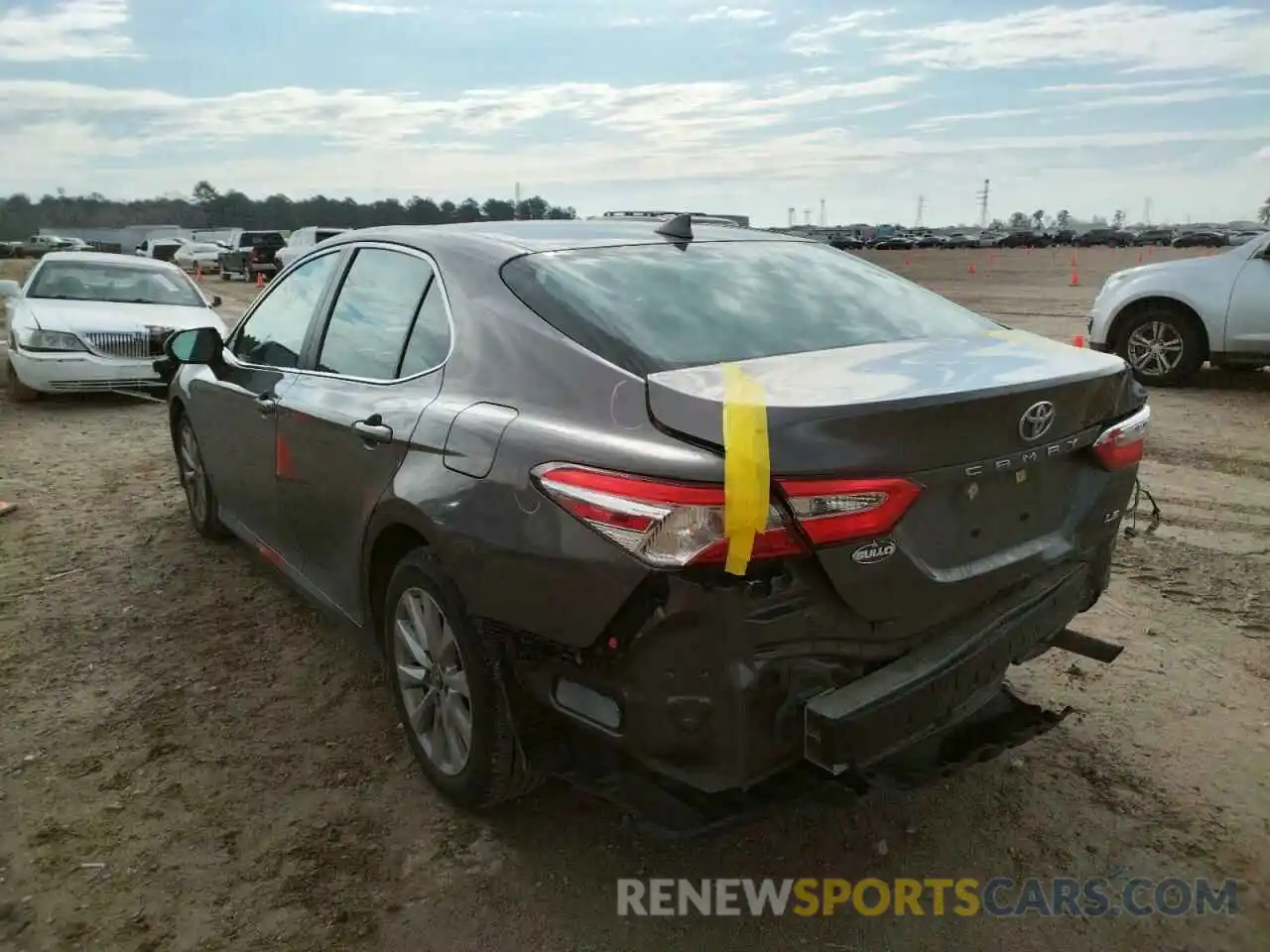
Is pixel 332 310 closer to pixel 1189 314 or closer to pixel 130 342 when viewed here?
pixel 130 342

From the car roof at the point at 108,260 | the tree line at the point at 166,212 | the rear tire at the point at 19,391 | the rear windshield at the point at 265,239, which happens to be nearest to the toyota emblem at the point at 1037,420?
the rear tire at the point at 19,391

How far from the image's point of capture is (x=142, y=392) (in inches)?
403

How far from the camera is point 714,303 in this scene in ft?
9.81

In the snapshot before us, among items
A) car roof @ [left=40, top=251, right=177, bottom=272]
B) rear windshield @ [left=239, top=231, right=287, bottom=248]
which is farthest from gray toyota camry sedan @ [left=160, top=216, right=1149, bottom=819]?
rear windshield @ [left=239, top=231, right=287, bottom=248]

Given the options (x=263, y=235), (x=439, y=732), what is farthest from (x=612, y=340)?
(x=263, y=235)

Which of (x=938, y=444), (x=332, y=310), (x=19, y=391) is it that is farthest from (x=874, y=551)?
(x=19, y=391)

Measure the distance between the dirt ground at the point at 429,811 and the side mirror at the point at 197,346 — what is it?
1.14m

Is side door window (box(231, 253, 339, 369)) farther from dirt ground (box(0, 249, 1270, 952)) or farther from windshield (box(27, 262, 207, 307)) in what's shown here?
windshield (box(27, 262, 207, 307))

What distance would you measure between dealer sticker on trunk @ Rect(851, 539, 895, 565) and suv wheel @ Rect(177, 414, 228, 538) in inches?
158

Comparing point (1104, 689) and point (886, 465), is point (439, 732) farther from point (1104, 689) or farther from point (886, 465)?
point (1104, 689)

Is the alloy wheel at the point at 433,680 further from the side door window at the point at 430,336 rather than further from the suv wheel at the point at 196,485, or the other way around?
the suv wheel at the point at 196,485

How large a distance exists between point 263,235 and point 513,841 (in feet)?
116

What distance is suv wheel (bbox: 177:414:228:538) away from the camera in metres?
5.35

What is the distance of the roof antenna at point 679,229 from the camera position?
3.48m
